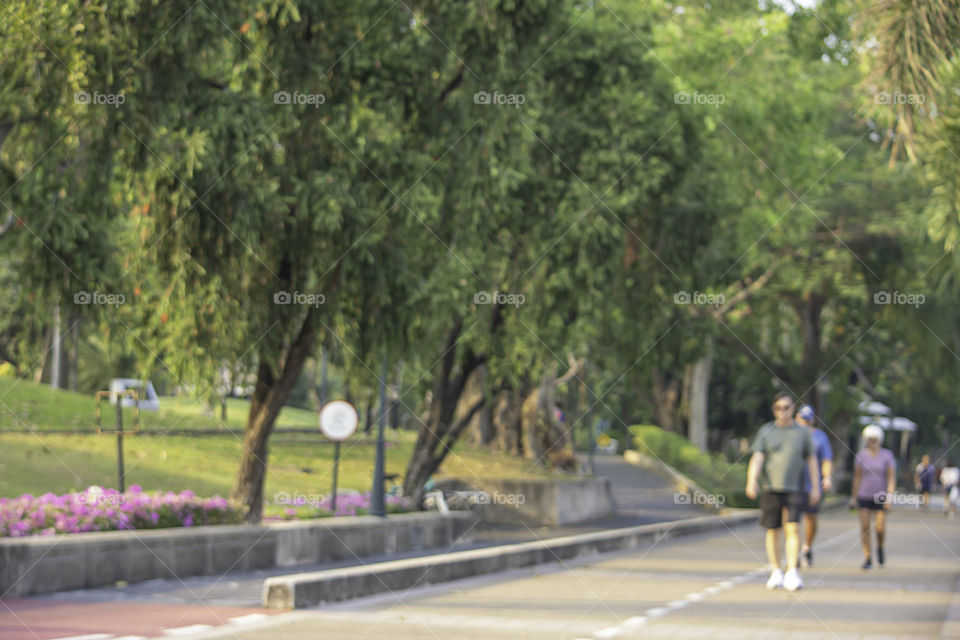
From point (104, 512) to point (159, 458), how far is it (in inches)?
673

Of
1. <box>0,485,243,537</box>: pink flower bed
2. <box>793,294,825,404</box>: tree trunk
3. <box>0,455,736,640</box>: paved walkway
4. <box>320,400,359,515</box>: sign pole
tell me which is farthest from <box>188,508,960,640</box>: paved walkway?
<box>793,294,825,404</box>: tree trunk

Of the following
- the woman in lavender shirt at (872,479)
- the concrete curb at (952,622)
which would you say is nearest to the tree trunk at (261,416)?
the woman in lavender shirt at (872,479)

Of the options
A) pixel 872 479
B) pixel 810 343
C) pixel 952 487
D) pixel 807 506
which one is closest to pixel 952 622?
pixel 807 506

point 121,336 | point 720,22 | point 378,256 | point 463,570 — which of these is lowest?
point 463,570

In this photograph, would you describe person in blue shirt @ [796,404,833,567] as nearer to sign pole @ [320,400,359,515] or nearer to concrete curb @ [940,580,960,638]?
concrete curb @ [940,580,960,638]

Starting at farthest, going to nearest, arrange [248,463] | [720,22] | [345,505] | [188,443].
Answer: [188,443] < [720,22] < [345,505] < [248,463]

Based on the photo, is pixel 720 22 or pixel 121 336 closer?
pixel 121 336

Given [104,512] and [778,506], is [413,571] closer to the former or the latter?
[104,512]

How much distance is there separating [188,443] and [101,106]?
73.8 ft

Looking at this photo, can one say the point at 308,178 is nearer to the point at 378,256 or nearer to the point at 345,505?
the point at 378,256

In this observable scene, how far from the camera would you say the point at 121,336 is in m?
15.6

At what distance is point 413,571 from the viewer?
46.5ft

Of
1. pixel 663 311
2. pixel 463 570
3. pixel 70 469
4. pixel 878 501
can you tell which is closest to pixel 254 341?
pixel 463 570

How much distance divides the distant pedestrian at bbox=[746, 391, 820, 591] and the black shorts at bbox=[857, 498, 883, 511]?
2838 mm
